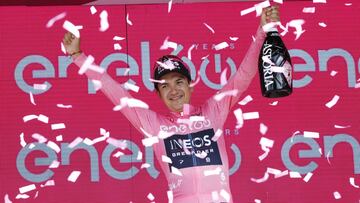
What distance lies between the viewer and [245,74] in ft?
6.61

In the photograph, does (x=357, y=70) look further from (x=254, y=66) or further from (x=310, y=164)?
(x=254, y=66)

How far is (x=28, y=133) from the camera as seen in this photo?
2896mm

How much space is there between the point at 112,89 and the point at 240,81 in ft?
1.14

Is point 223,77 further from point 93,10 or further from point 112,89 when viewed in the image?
point 112,89

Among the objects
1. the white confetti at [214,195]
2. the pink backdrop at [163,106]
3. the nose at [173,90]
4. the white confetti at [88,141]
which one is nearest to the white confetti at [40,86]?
the pink backdrop at [163,106]

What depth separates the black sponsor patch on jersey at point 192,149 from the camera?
200 centimetres

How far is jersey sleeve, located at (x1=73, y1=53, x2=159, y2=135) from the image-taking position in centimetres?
200

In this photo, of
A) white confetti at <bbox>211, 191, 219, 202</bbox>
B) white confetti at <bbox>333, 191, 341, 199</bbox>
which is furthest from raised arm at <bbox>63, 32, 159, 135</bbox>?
white confetti at <bbox>333, 191, 341, 199</bbox>

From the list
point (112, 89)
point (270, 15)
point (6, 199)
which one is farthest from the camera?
point (6, 199)

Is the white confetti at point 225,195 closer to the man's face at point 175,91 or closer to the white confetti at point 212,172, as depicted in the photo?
the white confetti at point 212,172

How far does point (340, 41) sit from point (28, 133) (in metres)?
1.28

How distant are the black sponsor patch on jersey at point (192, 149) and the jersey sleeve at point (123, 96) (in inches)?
2.7

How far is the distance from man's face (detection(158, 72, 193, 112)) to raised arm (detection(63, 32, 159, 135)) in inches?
2.3

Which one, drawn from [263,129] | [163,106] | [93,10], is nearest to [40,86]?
[93,10]
